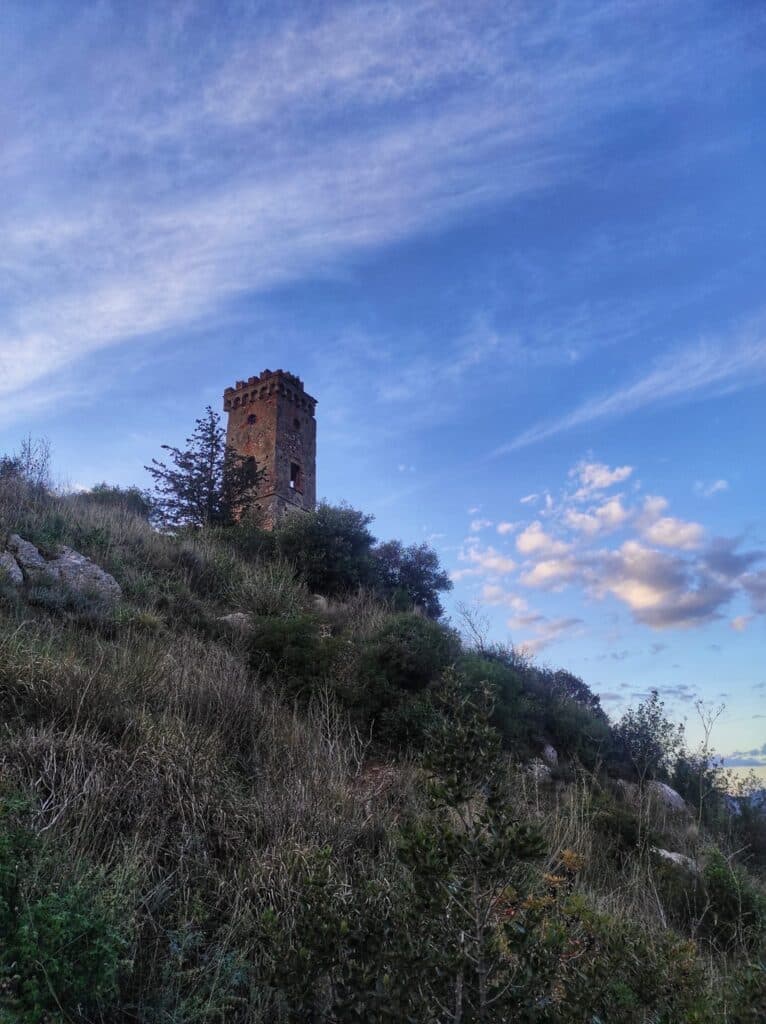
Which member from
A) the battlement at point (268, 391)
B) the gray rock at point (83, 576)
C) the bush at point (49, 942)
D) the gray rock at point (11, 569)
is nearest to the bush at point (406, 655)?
→ the gray rock at point (83, 576)

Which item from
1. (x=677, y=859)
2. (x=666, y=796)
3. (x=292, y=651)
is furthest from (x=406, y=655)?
(x=666, y=796)

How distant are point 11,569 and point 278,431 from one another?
19.4 metres

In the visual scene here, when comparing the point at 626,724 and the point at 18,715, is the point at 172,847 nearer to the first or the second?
the point at 18,715

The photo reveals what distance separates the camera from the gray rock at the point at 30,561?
646cm

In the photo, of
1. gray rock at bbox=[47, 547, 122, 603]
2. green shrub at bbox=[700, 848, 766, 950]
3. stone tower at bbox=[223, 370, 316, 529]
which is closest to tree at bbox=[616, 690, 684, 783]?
green shrub at bbox=[700, 848, 766, 950]

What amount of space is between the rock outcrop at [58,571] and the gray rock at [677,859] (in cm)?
595

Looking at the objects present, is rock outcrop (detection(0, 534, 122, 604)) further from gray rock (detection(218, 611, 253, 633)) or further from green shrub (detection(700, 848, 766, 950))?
green shrub (detection(700, 848, 766, 950))

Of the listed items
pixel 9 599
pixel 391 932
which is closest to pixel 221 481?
pixel 9 599

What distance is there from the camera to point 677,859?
5352 millimetres

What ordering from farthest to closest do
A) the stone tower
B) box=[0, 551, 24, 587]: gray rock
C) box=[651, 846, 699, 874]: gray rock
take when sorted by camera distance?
the stone tower
box=[0, 551, 24, 587]: gray rock
box=[651, 846, 699, 874]: gray rock

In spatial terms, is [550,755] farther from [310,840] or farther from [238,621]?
[310,840]

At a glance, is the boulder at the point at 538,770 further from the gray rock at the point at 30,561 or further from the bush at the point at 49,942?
the gray rock at the point at 30,561

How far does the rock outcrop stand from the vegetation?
284 millimetres

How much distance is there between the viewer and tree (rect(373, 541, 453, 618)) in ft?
45.3
